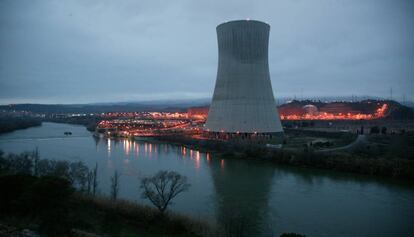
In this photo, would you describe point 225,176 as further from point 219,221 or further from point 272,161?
point 219,221

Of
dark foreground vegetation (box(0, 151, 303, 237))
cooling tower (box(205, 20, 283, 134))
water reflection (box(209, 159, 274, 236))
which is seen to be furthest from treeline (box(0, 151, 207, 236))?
cooling tower (box(205, 20, 283, 134))

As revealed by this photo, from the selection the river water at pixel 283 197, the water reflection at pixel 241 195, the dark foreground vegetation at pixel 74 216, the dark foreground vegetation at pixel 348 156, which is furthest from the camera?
the dark foreground vegetation at pixel 348 156

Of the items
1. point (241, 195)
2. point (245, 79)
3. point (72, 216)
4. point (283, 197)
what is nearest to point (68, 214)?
point (72, 216)

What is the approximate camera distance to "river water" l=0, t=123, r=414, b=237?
16.4ft

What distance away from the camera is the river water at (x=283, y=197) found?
16.4 ft

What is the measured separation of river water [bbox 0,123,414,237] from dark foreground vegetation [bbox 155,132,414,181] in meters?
0.45

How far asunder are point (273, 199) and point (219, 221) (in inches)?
69.9

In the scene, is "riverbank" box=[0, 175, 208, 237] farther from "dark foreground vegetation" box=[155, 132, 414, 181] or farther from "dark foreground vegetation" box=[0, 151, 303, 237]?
"dark foreground vegetation" box=[155, 132, 414, 181]

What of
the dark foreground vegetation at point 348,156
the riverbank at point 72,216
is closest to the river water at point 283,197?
the dark foreground vegetation at point 348,156

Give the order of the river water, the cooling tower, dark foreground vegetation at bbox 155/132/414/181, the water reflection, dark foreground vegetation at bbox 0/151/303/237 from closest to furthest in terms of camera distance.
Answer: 1. dark foreground vegetation at bbox 0/151/303/237
2. the water reflection
3. the river water
4. dark foreground vegetation at bbox 155/132/414/181
5. the cooling tower

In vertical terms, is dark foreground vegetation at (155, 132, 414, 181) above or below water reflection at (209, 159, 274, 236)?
above

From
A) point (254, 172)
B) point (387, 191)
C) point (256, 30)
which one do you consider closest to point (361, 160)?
point (387, 191)

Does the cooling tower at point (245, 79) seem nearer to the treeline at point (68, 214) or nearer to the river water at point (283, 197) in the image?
the river water at point (283, 197)

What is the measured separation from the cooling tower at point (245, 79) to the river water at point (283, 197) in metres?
2.34
